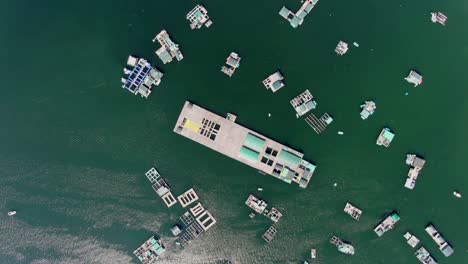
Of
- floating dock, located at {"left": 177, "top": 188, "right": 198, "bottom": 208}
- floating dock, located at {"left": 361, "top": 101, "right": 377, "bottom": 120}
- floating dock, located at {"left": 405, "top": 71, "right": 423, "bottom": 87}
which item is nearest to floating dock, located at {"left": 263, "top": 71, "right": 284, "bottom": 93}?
floating dock, located at {"left": 361, "top": 101, "right": 377, "bottom": 120}

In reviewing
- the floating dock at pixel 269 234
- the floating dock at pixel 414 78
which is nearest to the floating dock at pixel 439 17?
the floating dock at pixel 414 78

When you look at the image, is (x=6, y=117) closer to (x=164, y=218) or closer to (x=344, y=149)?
(x=164, y=218)

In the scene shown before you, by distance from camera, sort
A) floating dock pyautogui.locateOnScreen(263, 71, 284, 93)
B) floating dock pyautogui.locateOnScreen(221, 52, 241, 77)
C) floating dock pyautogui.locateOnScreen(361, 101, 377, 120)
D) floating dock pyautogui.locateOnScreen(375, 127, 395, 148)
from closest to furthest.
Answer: floating dock pyautogui.locateOnScreen(375, 127, 395, 148) < floating dock pyautogui.locateOnScreen(361, 101, 377, 120) < floating dock pyautogui.locateOnScreen(263, 71, 284, 93) < floating dock pyautogui.locateOnScreen(221, 52, 241, 77)

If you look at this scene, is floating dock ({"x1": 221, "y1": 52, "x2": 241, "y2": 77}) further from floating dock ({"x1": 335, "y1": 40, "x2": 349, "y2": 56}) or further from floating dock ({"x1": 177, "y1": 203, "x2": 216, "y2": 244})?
floating dock ({"x1": 177, "y1": 203, "x2": 216, "y2": 244})

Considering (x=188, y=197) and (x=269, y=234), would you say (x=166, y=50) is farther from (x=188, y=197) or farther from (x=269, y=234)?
(x=269, y=234)

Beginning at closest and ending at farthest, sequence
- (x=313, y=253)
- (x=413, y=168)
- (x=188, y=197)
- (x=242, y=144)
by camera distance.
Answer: (x=413, y=168)
(x=242, y=144)
(x=313, y=253)
(x=188, y=197)

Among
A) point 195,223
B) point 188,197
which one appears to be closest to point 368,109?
point 188,197
